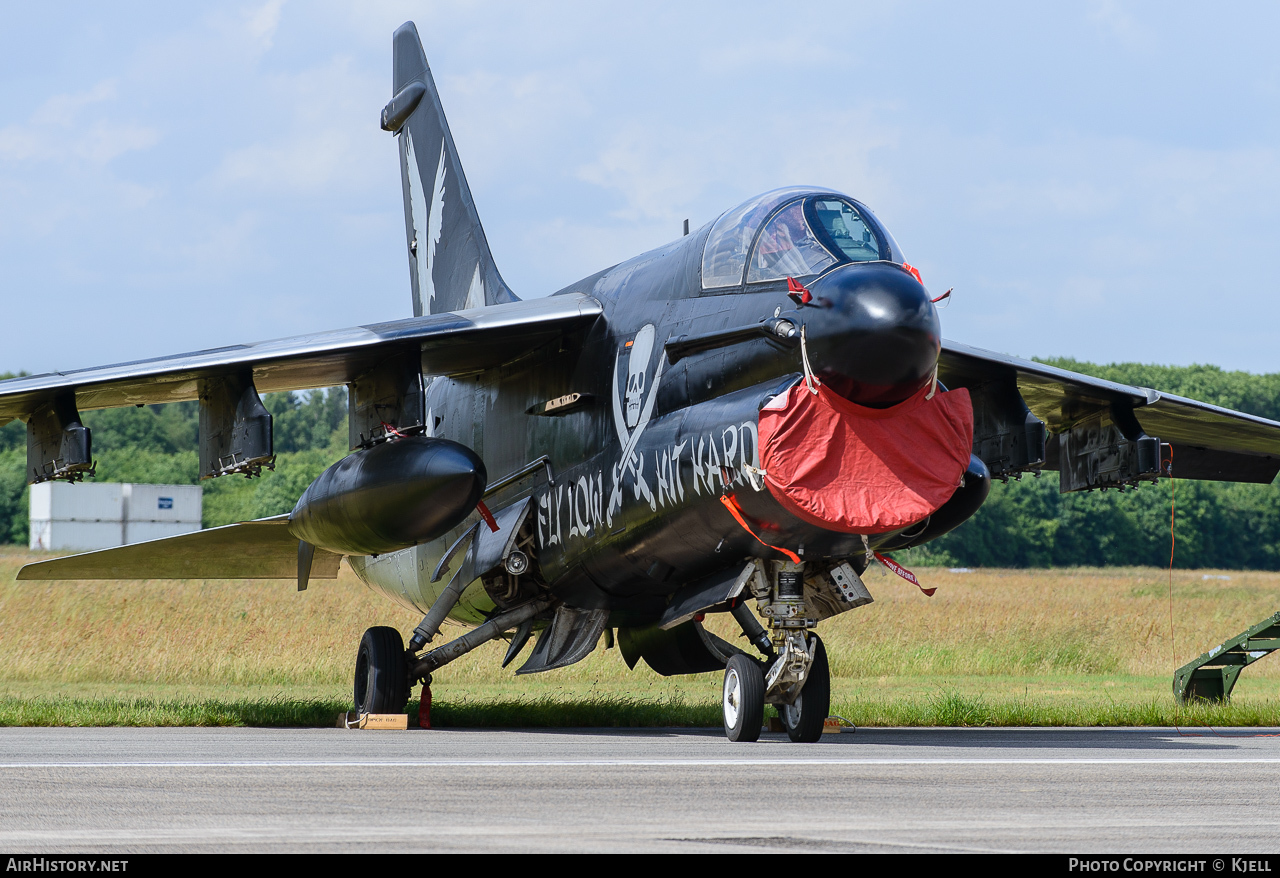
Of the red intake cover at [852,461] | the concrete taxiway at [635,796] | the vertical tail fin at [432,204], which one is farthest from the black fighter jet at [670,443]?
the concrete taxiway at [635,796]

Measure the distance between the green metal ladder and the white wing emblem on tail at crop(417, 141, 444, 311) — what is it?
387 inches

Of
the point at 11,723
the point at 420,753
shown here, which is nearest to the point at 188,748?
the point at 420,753

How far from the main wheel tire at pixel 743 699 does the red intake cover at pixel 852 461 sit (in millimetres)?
1243

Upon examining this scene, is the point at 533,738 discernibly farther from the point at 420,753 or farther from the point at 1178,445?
the point at 1178,445

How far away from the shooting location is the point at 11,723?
42.7 feet

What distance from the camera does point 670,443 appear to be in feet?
37.0

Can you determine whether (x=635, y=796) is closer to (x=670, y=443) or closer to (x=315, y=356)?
(x=670, y=443)

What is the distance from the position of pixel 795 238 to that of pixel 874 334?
4.63ft

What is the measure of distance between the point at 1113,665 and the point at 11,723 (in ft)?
57.4

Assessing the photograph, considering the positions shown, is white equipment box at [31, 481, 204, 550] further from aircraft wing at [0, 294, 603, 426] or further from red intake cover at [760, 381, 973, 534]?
red intake cover at [760, 381, 973, 534]

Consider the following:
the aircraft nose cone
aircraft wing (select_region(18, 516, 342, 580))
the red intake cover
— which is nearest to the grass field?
aircraft wing (select_region(18, 516, 342, 580))

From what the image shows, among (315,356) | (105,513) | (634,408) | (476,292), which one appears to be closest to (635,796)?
(634,408)

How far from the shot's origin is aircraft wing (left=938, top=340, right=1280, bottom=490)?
523 inches

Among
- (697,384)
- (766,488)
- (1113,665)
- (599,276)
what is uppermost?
(599,276)
